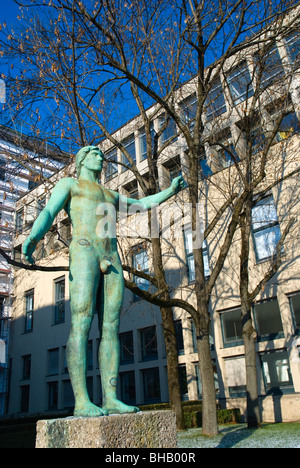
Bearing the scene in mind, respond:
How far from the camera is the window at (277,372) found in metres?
14.8

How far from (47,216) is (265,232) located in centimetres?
1391

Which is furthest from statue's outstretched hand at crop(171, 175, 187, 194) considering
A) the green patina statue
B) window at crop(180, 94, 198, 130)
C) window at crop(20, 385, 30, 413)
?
window at crop(20, 385, 30, 413)

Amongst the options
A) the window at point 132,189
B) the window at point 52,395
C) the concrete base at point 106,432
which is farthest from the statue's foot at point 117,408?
the window at point 52,395


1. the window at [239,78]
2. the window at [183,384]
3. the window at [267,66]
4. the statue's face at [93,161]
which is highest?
the window at [239,78]

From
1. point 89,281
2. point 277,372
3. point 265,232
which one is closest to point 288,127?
point 265,232

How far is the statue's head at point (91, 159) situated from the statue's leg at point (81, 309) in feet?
3.45

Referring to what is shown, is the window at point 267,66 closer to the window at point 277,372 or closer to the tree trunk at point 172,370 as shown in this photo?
the tree trunk at point 172,370

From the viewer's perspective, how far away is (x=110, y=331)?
395 centimetres

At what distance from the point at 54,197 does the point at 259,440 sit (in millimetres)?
7309

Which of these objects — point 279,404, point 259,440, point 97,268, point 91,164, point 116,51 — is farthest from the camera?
point 279,404

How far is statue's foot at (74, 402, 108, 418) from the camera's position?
3.31 metres

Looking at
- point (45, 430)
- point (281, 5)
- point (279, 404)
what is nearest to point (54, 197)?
point (45, 430)
